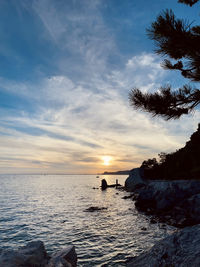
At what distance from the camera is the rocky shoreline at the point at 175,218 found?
469 centimetres

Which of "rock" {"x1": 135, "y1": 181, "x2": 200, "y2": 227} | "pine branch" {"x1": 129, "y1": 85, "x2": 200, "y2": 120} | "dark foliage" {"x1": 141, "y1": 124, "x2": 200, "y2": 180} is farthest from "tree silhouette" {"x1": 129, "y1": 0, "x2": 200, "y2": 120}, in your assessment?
"dark foliage" {"x1": 141, "y1": 124, "x2": 200, "y2": 180}

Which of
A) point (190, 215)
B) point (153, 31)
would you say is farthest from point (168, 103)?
point (190, 215)

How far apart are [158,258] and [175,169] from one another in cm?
3721

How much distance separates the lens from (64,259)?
5652 mm

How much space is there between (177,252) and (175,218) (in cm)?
1230

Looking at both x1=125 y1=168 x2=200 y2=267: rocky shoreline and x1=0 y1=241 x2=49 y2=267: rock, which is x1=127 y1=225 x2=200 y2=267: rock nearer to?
x1=125 y1=168 x2=200 y2=267: rocky shoreline

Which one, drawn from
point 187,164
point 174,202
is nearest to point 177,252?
point 174,202

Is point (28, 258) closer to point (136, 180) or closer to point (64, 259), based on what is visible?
point (64, 259)

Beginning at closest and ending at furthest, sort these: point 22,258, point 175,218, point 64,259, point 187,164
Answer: point 22,258, point 64,259, point 175,218, point 187,164

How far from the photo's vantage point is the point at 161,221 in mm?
15266

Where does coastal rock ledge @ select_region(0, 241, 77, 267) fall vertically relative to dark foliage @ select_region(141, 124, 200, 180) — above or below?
below

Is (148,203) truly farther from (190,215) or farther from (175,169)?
(175,169)

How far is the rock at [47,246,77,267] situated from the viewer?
16.8ft

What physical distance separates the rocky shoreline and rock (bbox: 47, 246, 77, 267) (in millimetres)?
2145
